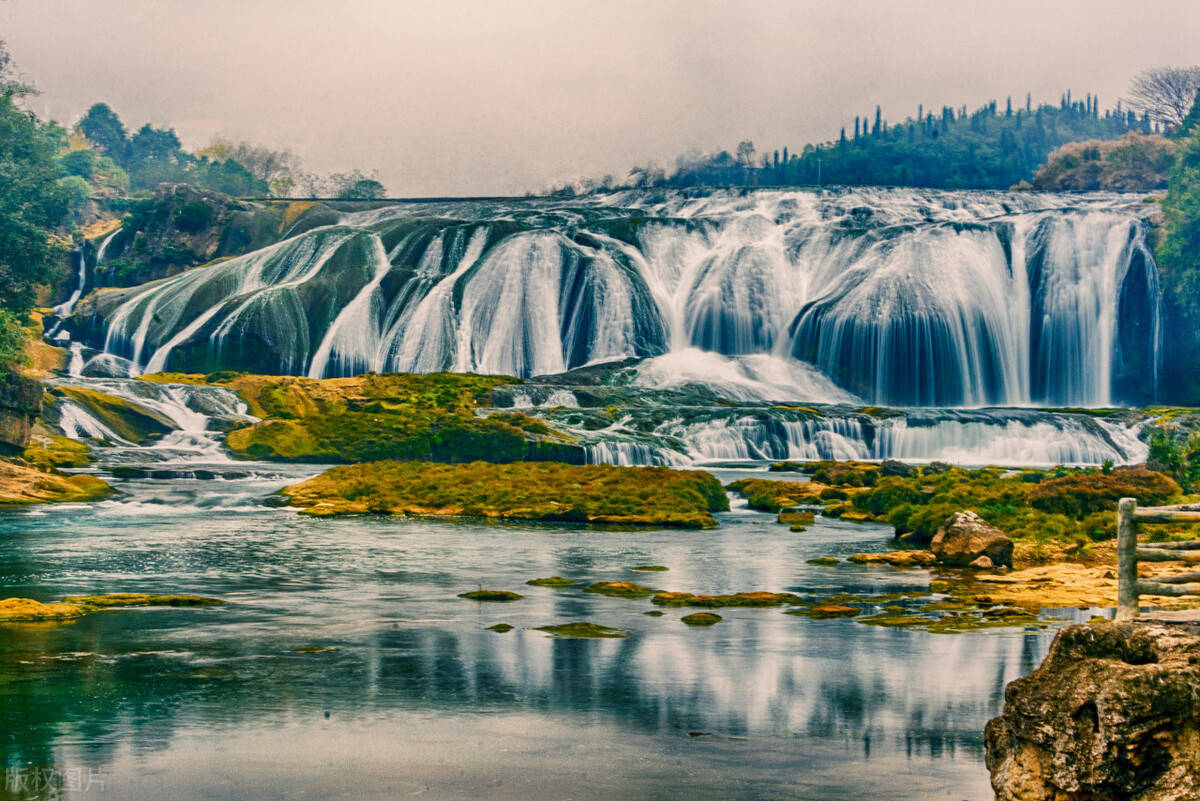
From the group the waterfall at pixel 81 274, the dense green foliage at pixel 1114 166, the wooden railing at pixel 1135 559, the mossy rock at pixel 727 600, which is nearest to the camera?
the wooden railing at pixel 1135 559

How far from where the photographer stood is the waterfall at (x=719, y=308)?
60.1m

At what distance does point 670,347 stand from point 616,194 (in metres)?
33.0

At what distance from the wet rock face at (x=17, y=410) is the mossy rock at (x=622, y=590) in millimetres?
20624

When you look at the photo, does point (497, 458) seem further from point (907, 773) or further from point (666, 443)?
point (907, 773)

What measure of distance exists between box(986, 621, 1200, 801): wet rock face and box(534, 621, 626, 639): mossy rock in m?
8.12

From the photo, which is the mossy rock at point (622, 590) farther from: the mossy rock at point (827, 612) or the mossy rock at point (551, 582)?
the mossy rock at point (827, 612)

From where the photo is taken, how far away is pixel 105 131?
16938cm

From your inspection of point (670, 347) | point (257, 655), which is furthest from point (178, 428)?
point (257, 655)

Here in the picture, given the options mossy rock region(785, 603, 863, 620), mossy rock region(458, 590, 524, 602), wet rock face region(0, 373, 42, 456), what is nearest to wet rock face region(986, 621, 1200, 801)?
mossy rock region(785, 603, 863, 620)

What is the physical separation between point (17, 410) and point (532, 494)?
46.7 ft

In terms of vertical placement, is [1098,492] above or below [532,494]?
above

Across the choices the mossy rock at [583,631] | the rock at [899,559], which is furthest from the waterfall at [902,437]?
the mossy rock at [583,631]

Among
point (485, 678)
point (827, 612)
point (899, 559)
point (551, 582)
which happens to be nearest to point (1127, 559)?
point (485, 678)

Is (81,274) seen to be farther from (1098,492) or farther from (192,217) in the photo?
(1098,492)
